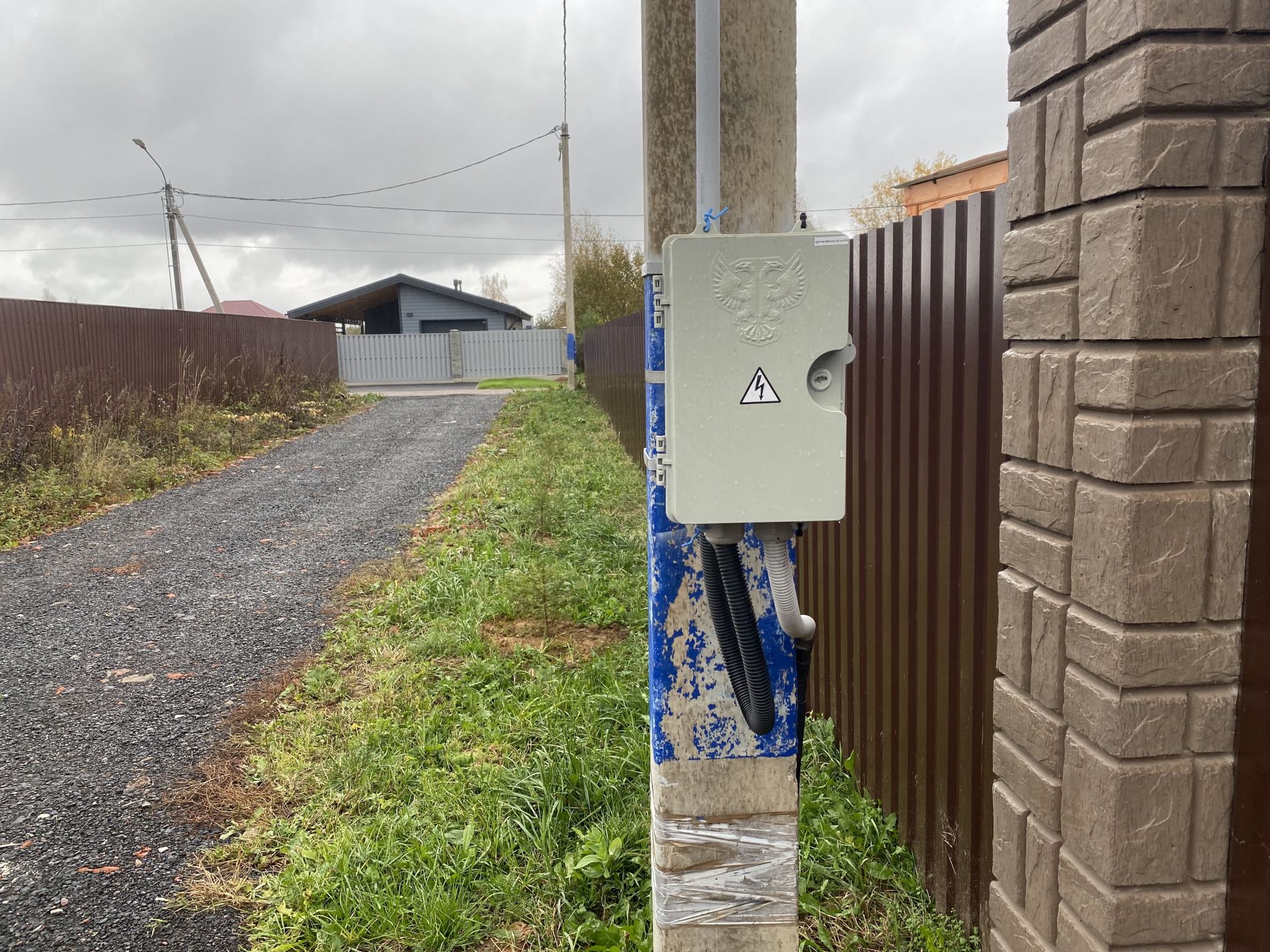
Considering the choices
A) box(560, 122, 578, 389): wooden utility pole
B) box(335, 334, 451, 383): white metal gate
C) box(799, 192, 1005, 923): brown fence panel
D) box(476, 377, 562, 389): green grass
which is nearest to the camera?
box(799, 192, 1005, 923): brown fence panel

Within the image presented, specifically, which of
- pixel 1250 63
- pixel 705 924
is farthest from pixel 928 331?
pixel 705 924

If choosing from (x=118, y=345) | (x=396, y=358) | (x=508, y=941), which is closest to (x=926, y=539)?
(x=508, y=941)

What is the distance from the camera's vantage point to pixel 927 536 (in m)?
2.75

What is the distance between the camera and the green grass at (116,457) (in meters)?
8.90

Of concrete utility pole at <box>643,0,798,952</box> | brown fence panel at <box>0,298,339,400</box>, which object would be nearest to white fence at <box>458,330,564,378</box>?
brown fence panel at <box>0,298,339,400</box>

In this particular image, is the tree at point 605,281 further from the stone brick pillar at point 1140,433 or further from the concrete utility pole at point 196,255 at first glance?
the stone brick pillar at point 1140,433

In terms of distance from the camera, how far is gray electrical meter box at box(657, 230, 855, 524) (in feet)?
5.30

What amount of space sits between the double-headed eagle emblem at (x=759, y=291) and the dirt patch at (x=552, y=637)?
3.40 meters

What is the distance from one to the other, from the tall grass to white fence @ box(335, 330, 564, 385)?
1664cm

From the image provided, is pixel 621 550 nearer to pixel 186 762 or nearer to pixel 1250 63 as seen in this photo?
pixel 186 762

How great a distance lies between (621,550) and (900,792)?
397 cm

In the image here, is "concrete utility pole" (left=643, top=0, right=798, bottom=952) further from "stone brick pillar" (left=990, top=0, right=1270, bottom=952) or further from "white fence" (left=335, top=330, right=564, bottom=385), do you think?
"white fence" (left=335, top=330, right=564, bottom=385)

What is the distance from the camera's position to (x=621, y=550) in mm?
6793

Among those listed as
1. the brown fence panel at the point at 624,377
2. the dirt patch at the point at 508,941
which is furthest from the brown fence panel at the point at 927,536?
the brown fence panel at the point at 624,377
